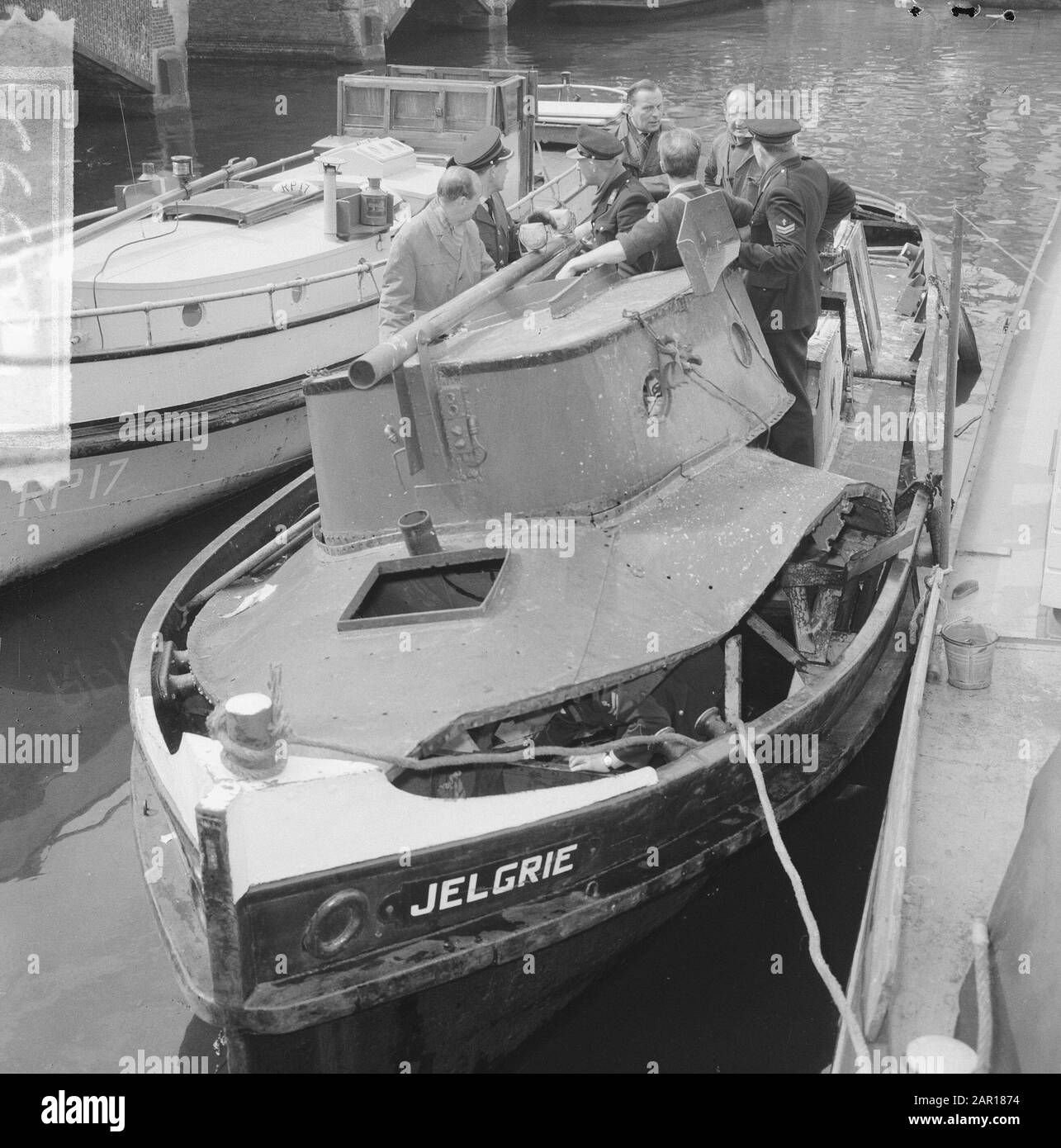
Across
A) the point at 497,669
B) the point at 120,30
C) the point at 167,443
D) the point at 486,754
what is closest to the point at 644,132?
the point at 167,443

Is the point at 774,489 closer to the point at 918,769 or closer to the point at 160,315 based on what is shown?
the point at 918,769

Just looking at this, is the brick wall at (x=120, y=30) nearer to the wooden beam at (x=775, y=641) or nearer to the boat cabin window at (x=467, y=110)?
the boat cabin window at (x=467, y=110)

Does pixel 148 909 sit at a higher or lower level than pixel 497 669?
lower

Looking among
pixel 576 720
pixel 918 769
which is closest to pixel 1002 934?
pixel 918 769

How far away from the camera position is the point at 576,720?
5938 mm

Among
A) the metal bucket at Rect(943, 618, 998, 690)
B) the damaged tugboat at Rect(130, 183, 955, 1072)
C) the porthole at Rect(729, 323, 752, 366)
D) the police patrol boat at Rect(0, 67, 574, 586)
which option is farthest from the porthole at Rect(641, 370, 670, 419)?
the police patrol boat at Rect(0, 67, 574, 586)

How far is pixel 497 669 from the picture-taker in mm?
5406

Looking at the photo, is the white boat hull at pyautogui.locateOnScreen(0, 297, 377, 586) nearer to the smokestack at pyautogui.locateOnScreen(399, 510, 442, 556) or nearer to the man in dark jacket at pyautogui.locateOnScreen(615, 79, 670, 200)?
the man in dark jacket at pyautogui.locateOnScreen(615, 79, 670, 200)

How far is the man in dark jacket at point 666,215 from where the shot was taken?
22.5 feet

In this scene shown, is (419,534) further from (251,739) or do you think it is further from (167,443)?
(167,443)

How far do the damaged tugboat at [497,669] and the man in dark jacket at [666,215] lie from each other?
0.15m

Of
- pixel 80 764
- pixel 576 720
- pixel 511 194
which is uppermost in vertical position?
pixel 511 194

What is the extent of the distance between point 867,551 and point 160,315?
238 inches

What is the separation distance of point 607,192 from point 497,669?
13.0 feet
